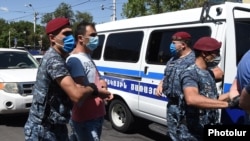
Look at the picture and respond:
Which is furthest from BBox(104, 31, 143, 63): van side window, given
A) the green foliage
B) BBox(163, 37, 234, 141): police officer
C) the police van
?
the green foliage

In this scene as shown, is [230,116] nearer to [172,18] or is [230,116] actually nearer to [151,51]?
[172,18]

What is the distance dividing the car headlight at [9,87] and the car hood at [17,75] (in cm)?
9

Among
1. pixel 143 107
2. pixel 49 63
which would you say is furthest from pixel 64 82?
pixel 143 107

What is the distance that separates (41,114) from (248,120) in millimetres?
1667

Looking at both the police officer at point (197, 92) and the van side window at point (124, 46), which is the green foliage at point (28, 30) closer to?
the van side window at point (124, 46)

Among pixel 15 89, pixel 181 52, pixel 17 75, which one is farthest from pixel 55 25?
pixel 17 75

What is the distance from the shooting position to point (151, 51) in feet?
20.4

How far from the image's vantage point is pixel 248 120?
10.2 feet

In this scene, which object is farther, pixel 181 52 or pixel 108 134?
pixel 108 134

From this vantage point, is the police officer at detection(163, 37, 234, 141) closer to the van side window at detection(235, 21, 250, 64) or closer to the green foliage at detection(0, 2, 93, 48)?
the van side window at detection(235, 21, 250, 64)

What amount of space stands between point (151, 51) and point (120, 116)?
1681 mm

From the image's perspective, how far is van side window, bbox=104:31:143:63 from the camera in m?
6.62

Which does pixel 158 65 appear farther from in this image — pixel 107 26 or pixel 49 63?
pixel 49 63

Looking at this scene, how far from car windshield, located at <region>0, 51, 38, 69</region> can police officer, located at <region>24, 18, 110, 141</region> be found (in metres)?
5.70
